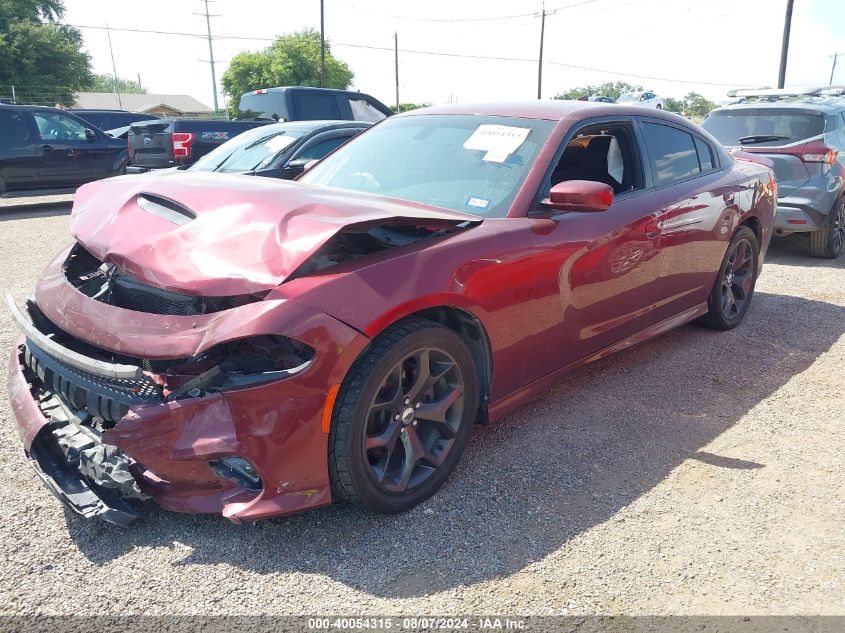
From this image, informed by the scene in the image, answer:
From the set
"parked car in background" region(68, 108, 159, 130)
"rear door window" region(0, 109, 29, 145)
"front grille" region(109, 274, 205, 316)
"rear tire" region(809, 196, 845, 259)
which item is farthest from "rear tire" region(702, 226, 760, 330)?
"parked car in background" region(68, 108, 159, 130)

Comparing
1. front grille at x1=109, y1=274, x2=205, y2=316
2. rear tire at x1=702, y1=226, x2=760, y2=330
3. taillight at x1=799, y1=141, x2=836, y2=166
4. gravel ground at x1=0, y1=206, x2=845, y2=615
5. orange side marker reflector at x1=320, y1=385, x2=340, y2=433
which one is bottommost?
gravel ground at x1=0, y1=206, x2=845, y2=615

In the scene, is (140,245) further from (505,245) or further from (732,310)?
(732,310)

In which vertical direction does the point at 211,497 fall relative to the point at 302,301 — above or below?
below

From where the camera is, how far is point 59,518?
2607 mm

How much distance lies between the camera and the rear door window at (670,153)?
4.03 m

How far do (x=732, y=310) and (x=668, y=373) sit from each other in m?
1.23

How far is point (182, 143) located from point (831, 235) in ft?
30.6

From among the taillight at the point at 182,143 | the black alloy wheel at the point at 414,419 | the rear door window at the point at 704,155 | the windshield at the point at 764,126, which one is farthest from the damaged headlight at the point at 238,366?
the taillight at the point at 182,143

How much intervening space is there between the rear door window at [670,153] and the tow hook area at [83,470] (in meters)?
3.27

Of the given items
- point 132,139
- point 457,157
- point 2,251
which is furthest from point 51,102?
point 457,157

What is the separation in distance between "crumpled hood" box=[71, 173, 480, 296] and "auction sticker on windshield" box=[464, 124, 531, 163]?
54 cm

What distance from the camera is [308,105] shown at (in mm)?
11641

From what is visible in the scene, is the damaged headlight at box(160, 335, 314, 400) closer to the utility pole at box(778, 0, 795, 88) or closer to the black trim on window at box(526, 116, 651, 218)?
the black trim on window at box(526, 116, 651, 218)

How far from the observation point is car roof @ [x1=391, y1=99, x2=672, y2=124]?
140 inches
